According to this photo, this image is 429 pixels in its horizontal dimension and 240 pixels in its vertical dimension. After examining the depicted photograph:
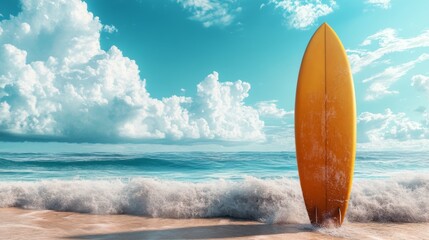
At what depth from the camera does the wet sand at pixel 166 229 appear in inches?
164

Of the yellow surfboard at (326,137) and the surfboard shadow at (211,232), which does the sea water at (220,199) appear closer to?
the surfboard shadow at (211,232)

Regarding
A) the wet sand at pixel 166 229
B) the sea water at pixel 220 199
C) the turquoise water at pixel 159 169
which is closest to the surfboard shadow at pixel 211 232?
the wet sand at pixel 166 229

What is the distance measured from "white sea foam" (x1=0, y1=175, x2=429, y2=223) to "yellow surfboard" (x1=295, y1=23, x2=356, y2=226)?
0.61m

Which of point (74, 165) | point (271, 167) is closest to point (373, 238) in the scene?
point (271, 167)

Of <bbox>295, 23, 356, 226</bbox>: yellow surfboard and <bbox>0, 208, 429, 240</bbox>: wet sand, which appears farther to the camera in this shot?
<bbox>295, 23, 356, 226</bbox>: yellow surfboard

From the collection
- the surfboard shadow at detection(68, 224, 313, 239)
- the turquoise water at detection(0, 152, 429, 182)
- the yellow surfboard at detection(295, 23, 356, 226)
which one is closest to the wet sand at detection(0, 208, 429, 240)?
the surfboard shadow at detection(68, 224, 313, 239)

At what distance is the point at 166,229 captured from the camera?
179 inches

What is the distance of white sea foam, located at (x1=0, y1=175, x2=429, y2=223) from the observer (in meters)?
5.52

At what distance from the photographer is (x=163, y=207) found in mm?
5637

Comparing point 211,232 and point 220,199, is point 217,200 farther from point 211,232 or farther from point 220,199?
point 211,232

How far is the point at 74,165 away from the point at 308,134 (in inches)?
488

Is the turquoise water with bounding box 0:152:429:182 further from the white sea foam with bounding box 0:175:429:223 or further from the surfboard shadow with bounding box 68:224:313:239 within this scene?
the surfboard shadow with bounding box 68:224:313:239

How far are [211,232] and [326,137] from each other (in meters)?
2.15

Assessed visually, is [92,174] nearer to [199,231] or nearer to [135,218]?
[135,218]
